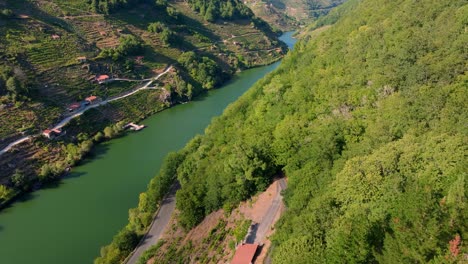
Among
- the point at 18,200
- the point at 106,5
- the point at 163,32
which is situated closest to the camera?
the point at 18,200

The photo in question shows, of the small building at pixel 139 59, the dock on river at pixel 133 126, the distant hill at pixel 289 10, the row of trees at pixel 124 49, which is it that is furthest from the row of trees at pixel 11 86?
the distant hill at pixel 289 10

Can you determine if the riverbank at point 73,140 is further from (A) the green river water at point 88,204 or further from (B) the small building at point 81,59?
(B) the small building at point 81,59

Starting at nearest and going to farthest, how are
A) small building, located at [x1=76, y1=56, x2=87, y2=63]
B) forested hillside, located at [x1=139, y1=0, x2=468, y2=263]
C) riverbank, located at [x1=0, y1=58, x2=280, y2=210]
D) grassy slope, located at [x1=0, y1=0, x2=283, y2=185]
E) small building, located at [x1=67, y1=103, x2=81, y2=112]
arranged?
forested hillside, located at [x1=139, y1=0, x2=468, y2=263], riverbank, located at [x1=0, y1=58, x2=280, y2=210], grassy slope, located at [x1=0, y1=0, x2=283, y2=185], small building, located at [x1=67, y1=103, x2=81, y2=112], small building, located at [x1=76, y1=56, x2=87, y2=63]

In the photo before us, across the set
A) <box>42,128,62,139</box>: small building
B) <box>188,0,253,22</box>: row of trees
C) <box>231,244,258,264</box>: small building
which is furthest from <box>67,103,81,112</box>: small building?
<box>188,0,253,22</box>: row of trees

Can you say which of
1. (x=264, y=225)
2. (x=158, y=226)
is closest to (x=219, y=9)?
(x=158, y=226)

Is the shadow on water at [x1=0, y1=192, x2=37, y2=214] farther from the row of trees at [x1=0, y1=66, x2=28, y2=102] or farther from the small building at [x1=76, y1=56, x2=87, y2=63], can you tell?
the small building at [x1=76, y1=56, x2=87, y2=63]

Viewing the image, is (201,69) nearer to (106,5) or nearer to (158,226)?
(106,5)
